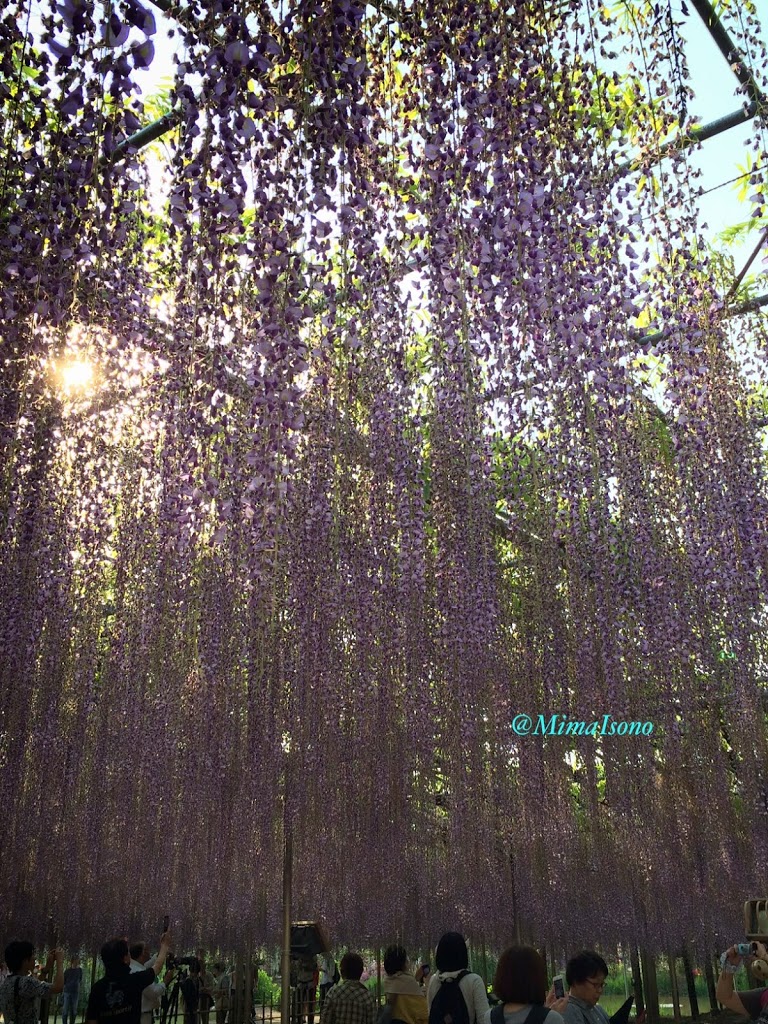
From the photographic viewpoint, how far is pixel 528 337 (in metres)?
4.70

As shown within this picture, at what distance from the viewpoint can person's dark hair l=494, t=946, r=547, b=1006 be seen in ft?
9.21

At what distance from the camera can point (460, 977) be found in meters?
3.77

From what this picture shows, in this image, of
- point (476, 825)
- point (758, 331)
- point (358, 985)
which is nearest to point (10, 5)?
point (358, 985)

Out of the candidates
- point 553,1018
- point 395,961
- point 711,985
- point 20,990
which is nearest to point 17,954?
point 20,990

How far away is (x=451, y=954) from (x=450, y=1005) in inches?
8.6

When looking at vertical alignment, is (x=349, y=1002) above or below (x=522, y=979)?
below

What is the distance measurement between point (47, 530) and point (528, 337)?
3779 millimetres

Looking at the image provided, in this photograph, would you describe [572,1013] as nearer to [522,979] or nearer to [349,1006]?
[522,979]

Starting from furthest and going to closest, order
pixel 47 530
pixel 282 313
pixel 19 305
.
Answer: pixel 47 530
pixel 19 305
pixel 282 313

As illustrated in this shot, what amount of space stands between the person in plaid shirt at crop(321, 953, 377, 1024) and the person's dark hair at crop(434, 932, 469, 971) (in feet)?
2.92

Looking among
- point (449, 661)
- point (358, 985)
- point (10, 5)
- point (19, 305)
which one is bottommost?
point (358, 985)

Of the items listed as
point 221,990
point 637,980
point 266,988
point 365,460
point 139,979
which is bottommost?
point 266,988

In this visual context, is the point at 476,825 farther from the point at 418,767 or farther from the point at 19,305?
the point at 19,305

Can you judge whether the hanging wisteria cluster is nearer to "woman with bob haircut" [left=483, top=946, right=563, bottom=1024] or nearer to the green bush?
"woman with bob haircut" [left=483, top=946, right=563, bottom=1024]
